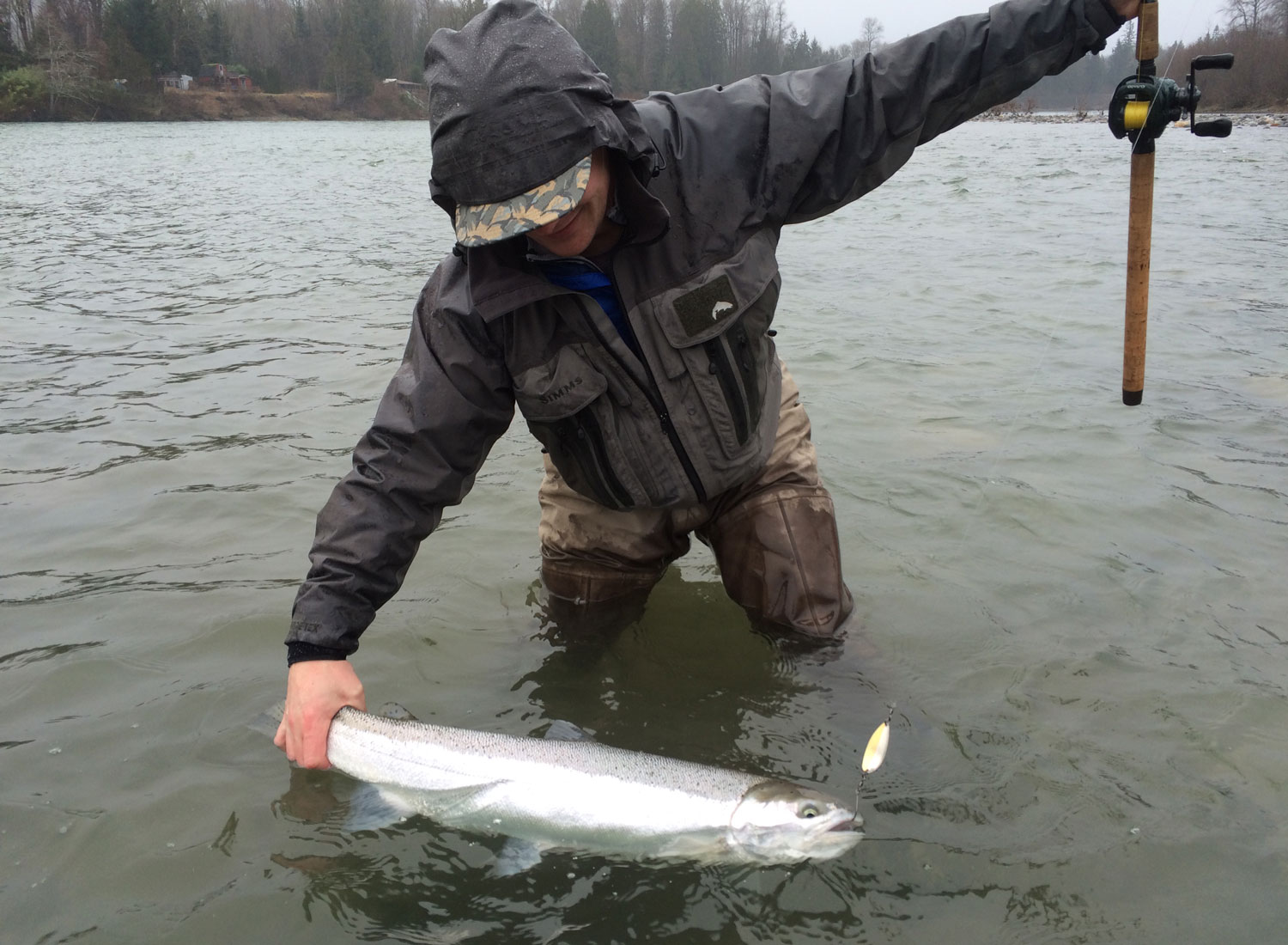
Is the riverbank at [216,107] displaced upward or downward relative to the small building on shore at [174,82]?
downward

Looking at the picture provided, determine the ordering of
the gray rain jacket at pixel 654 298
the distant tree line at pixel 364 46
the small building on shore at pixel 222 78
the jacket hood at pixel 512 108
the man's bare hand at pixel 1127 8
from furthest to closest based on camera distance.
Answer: the small building on shore at pixel 222 78, the distant tree line at pixel 364 46, the man's bare hand at pixel 1127 8, the gray rain jacket at pixel 654 298, the jacket hood at pixel 512 108

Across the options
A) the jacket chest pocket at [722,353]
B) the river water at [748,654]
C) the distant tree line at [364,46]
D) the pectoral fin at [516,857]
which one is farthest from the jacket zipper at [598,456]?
the distant tree line at [364,46]

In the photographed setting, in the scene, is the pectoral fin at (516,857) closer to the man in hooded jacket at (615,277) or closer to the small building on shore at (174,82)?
the man in hooded jacket at (615,277)

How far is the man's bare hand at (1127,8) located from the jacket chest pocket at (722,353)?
1.42m

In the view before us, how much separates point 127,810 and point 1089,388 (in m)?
7.15

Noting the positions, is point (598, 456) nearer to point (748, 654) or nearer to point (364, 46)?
point (748, 654)

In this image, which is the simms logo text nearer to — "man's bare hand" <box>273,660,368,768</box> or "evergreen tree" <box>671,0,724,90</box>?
"man's bare hand" <box>273,660,368,768</box>

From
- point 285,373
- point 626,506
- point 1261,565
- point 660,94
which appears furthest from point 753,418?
point 285,373

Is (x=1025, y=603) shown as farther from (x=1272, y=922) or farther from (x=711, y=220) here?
(x=711, y=220)

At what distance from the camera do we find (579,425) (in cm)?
373

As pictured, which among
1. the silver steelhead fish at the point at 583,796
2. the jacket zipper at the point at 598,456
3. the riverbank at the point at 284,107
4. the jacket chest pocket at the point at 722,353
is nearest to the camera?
the silver steelhead fish at the point at 583,796

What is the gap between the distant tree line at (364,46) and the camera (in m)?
56.2

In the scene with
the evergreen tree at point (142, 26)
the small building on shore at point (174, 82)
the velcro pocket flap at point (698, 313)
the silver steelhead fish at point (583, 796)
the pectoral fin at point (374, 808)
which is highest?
the evergreen tree at point (142, 26)

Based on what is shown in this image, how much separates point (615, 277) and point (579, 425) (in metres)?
0.56
